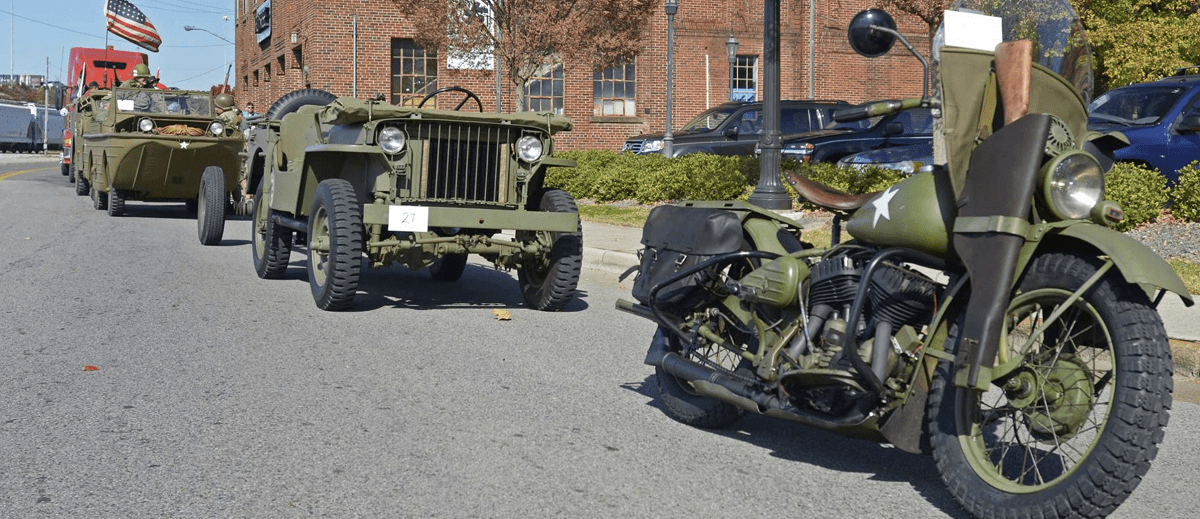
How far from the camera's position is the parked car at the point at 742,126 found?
802 inches

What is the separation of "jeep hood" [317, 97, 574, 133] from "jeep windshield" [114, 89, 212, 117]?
10911 millimetres

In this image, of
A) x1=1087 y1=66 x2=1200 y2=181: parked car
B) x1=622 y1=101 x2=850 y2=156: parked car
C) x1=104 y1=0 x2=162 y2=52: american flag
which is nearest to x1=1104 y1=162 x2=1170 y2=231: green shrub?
x1=1087 y1=66 x2=1200 y2=181: parked car

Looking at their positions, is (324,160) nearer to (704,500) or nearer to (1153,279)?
(704,500)

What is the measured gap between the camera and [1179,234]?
440 inches

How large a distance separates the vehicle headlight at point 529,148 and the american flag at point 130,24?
111ft

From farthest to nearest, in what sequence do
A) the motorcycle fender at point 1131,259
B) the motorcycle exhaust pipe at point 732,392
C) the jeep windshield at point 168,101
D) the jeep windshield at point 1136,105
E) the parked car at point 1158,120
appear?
the jeep windshield at point 168,101 < the jeep windshield at point 1136,105 < the parked car at point 1158,120 < the motorcycle exhaust pipe at point 732,392 < the motorcycle fender at point 1131,259

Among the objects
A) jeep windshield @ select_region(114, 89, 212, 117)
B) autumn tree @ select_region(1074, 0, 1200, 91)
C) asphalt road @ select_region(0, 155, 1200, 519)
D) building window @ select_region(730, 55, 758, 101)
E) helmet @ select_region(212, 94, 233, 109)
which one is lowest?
asphalt road @ select_region(0, 155, 1200, 519)

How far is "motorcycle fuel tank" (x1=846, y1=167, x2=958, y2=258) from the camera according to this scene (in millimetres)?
4109

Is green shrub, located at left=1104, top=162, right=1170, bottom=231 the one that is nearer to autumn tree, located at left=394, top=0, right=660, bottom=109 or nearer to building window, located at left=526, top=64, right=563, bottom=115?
autumn tree, located at left=394, top=0, right=660, bottom=109

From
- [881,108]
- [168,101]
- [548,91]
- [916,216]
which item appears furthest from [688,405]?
[548,91]

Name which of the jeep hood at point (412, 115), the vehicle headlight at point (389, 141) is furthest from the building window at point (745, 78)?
the vehicle headlight at point (389, 141)

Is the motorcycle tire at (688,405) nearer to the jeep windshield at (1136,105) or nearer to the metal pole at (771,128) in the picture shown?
the metal pole at (771,128)

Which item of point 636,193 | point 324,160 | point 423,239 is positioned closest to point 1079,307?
point 423,239

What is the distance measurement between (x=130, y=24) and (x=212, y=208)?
96.9 ft
